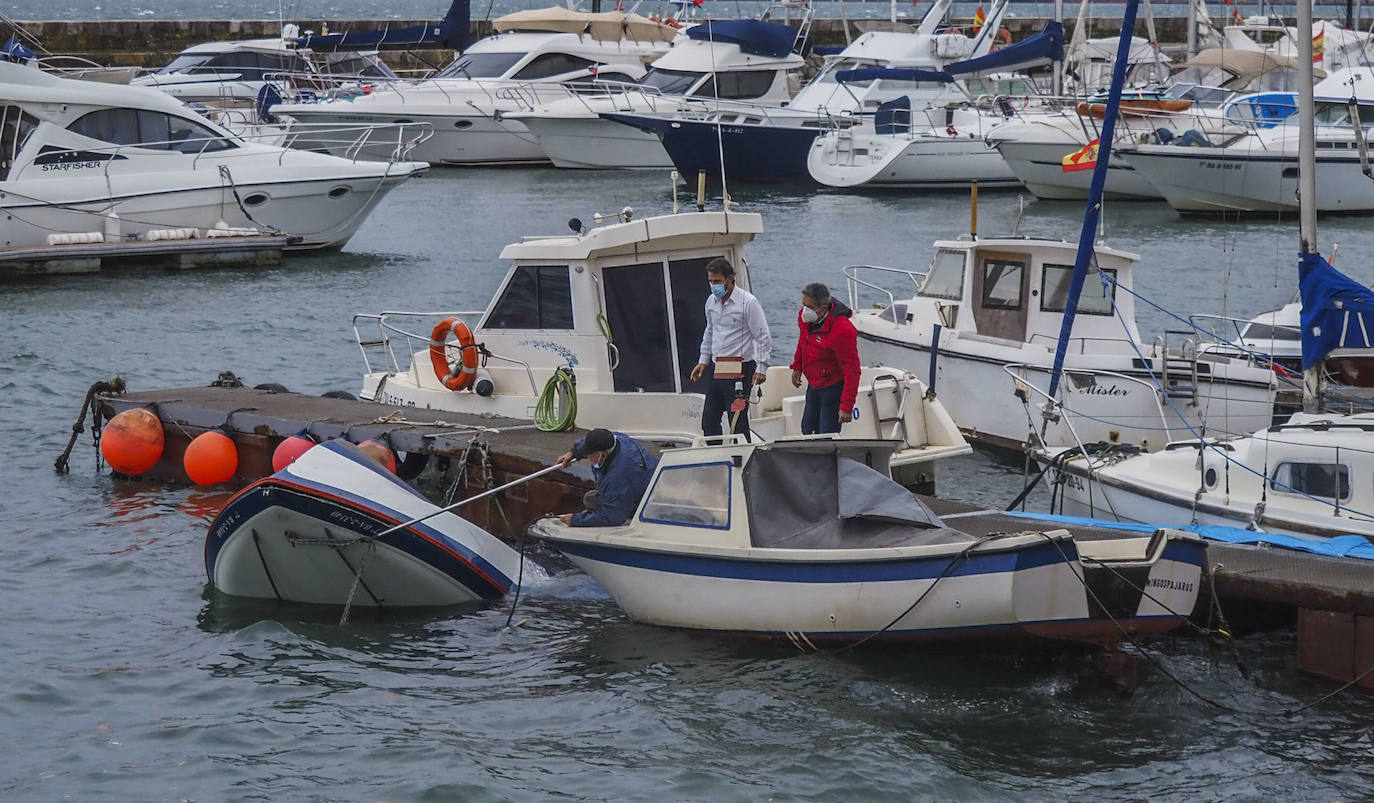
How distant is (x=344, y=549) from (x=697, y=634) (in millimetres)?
2648

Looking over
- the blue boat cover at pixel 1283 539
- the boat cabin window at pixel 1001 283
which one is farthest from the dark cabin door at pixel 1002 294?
the blue boat cover at pixel 1283 539

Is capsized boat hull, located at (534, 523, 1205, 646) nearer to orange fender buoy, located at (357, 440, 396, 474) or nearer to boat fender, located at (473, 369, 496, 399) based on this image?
orange fender buoy, located at (357, 440, 396, 474)

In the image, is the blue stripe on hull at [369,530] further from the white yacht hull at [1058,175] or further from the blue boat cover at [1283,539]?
the white yacht hull at [1058,175]

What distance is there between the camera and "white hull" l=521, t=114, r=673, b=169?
41625 millimetres

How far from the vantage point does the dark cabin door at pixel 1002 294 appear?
17.7 meters

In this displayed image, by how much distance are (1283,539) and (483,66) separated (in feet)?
119

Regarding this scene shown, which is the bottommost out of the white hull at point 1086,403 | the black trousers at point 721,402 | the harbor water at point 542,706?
the harbor water at point 542,706

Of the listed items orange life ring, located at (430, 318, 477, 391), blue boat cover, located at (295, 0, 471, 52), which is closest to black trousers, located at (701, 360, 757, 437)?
orange life ring, located at (430, 318, 477, 391)

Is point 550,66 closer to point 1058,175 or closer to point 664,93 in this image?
point 664,93

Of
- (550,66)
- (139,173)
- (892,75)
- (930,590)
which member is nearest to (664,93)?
(550,66)

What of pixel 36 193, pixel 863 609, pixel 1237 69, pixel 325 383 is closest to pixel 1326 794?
pixel 863 609

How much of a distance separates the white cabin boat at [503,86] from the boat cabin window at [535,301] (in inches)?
1072

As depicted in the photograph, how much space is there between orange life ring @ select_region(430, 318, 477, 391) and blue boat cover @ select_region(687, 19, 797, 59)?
2831 centimetres

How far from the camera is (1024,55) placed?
1620 inches
